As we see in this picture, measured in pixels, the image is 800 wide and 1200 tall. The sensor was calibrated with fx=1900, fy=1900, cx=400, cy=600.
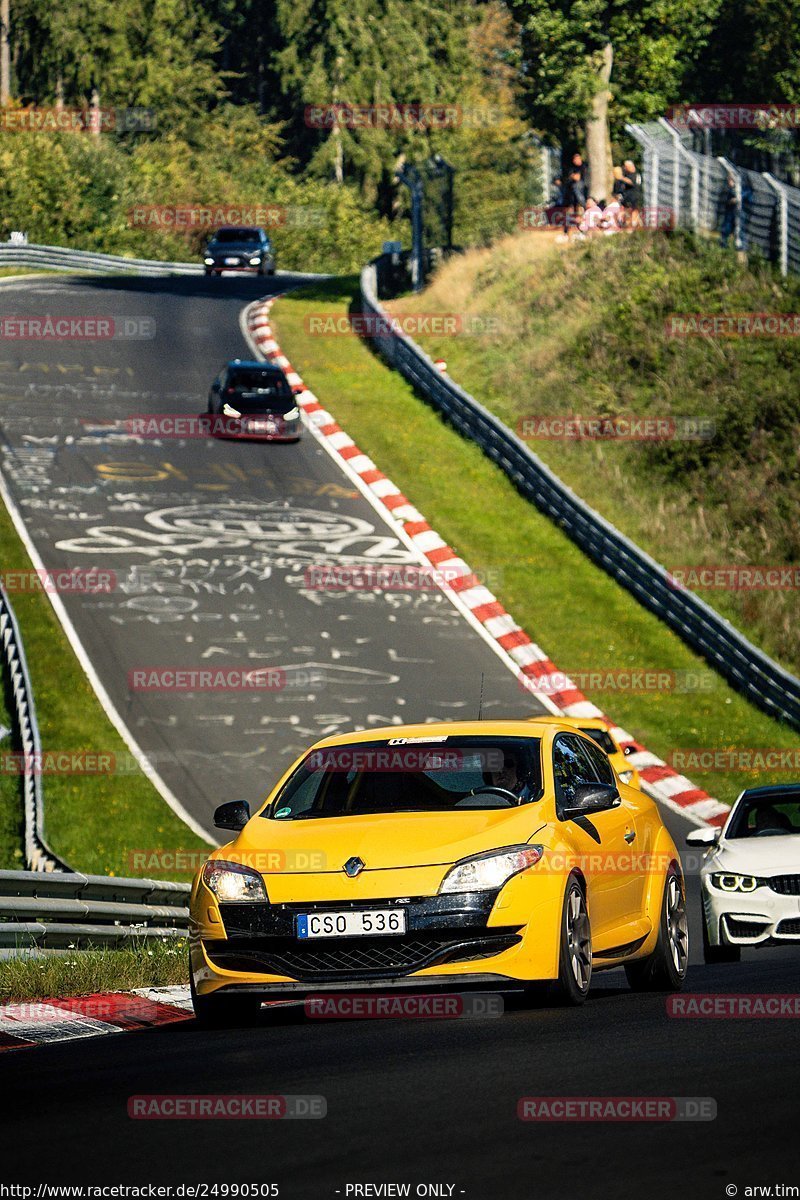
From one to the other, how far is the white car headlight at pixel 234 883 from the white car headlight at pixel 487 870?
88 centimetres

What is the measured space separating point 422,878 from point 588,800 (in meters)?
1.07

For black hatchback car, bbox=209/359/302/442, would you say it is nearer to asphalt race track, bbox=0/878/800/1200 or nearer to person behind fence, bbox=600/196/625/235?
person behind fence, bbox=600/196/625/235

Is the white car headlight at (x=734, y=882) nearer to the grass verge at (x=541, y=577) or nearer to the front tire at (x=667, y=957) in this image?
the front tire at (x=667, y=957)

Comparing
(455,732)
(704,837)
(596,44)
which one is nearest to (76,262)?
(596,44)

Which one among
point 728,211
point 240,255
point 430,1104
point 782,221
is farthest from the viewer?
point 240,255

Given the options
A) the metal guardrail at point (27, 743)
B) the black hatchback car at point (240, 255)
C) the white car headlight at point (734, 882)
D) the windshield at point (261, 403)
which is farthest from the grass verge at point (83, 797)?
the black hatchback car at point (240, 255)

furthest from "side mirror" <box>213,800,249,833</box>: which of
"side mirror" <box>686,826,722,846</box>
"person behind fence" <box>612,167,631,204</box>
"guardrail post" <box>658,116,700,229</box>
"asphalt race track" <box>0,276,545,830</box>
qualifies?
"person behind fence" <box>612,167,631,204</box>

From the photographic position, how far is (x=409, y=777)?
9.59m

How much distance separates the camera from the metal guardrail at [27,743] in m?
17.5

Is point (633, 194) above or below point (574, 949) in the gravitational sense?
above

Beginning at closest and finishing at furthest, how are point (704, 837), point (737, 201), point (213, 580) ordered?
point (704, 837)
point (213, 580)
point (737, 201)

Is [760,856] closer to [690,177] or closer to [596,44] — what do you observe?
[690,177]

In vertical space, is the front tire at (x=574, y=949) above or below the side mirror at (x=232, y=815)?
below

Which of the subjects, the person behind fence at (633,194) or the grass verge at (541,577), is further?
the person behind fence at (633,194)
